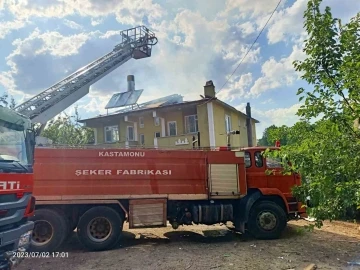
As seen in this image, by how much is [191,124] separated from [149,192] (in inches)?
543

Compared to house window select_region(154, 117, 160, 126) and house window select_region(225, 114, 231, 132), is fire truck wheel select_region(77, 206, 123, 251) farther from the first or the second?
house window select_region(225, 114, 231, 132)

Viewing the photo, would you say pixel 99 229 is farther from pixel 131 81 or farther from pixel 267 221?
pixel 131 81

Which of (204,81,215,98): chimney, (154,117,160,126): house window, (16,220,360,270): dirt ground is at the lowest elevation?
(16,220,360,270): dirt ground

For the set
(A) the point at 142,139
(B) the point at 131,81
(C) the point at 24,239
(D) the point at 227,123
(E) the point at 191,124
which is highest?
(B) the point at 131,81

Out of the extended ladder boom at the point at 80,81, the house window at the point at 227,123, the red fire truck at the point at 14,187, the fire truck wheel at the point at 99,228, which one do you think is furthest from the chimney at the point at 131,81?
the red fire truck at the point at 14,187

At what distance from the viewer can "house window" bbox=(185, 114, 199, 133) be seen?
21.0 meters

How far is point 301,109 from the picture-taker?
5438 millimetres

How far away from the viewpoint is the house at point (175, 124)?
1991 centimetres

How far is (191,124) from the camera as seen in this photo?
69.9 feet

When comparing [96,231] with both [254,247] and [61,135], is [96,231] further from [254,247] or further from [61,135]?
[61,135]

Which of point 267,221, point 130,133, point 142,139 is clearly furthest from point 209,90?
point 267,221

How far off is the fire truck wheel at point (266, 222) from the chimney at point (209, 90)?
1302 centimetres

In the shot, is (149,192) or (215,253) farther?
(149,192)

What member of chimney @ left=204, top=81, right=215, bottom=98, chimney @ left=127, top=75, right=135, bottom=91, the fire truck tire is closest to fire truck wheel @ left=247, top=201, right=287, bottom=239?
the fire truck tire
